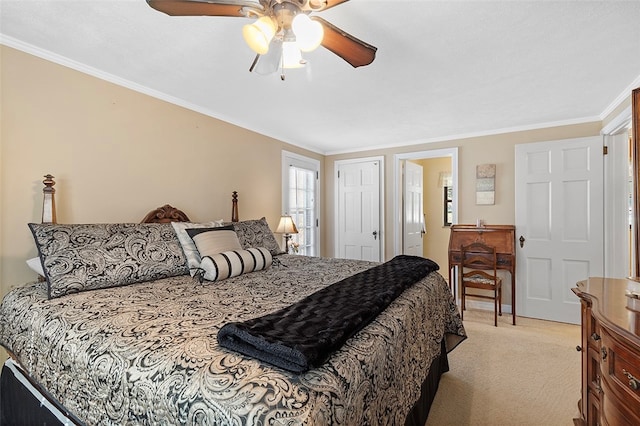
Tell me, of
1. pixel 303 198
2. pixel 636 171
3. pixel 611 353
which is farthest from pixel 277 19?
pixel 303 198

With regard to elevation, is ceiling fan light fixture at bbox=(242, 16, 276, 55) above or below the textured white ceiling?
below

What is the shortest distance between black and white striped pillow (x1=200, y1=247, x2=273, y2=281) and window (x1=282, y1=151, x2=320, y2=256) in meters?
1.87

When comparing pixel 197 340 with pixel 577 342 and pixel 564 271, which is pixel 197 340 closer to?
pixel 577 342

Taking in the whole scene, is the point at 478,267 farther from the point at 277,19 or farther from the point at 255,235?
the point at 277,19

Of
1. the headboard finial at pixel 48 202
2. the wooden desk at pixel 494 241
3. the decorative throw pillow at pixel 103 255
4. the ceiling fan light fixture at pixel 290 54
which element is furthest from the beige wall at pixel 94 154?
the wooden desk at pixel 494 241

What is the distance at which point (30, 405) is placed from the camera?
4.68 feet

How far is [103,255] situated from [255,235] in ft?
3.98

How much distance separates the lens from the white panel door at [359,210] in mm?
4738

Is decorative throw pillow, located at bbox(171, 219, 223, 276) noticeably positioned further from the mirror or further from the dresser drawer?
the mirror

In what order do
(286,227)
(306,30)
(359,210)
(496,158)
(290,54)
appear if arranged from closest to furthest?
(306,30) → (290,54) → (286,227) → (496,158) → (359,210)

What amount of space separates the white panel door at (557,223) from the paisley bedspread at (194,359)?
101 inches

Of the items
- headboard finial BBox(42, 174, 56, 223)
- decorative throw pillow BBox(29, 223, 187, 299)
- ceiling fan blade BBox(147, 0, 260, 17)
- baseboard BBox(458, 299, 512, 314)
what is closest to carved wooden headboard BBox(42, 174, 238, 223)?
headboard finial BBox(42, 174, 56, 223)

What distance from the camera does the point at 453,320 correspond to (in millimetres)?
2277

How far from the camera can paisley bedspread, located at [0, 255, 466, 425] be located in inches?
30.7
